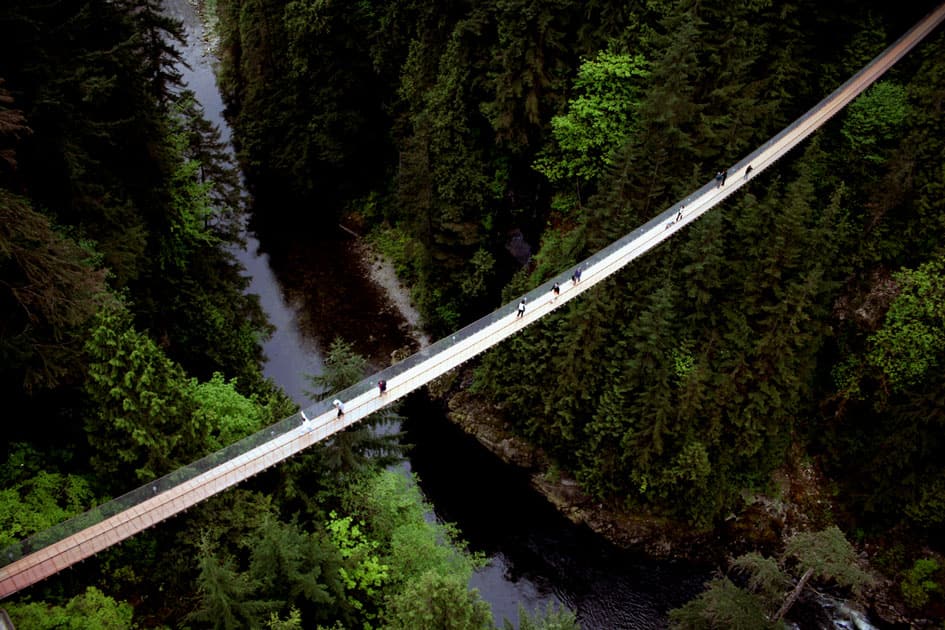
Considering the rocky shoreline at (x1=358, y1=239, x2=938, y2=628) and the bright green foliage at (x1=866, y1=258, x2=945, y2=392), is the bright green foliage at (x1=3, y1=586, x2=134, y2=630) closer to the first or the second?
the rocky shoreline at (x1=358, y1=239, x2=938, y2=628)

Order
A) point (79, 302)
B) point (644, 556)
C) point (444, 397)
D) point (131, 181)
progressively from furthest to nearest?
1. point (444, 397)
2. point (644, 556)
3. point (131, 181)
4. point (79, 302)

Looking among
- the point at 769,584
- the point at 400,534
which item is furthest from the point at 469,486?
the point at 769,584

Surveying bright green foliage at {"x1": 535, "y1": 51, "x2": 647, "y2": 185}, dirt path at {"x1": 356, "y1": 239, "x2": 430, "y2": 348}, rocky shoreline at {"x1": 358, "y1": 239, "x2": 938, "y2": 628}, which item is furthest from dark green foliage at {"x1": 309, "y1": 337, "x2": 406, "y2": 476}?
bright green foliage at {"x1": 535, "y1": 51, "x2": 647, "y2": 185}

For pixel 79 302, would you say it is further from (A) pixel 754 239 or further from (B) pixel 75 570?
(A) pixel 754 239

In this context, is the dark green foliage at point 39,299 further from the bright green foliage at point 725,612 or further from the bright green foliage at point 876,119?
the bright green foliage at point 876,119

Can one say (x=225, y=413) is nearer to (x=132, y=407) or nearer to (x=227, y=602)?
(x=132, y=407)

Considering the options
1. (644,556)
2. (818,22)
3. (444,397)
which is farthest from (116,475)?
(818,22)

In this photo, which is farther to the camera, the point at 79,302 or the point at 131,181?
the point at 131,181
